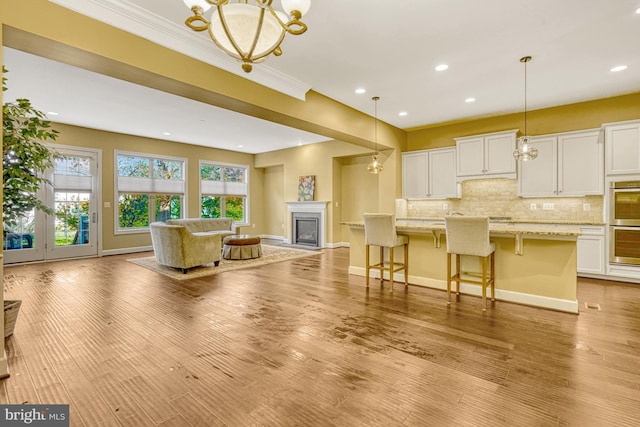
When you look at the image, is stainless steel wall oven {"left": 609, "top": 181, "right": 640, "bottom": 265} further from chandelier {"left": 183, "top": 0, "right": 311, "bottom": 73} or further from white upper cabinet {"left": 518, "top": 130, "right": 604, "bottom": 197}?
chandelier {"left": 183, "top": 0, "right": 311, "bottom": 73}

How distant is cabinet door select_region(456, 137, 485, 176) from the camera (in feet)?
19.1

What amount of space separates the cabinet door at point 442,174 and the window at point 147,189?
6945 mm

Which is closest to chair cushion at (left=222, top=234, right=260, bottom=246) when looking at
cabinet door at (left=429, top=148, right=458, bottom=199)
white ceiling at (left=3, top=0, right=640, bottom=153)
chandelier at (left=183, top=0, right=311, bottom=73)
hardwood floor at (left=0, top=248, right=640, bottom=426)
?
hardwood floor at (left=0, top=248, right=640, bottom=426)

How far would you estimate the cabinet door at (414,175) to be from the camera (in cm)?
670

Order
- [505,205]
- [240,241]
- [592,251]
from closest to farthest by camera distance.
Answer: [592,251] < [505,205] < [240,241]

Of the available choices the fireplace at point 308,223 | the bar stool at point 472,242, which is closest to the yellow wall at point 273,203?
the fireplace at point 308,223

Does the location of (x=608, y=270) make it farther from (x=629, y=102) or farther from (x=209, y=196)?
(x=209, y=196)

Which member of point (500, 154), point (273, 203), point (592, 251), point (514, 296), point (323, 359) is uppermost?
point (500, 154)

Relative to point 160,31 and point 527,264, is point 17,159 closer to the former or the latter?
point 160,31

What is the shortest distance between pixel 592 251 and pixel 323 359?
5.03 metres

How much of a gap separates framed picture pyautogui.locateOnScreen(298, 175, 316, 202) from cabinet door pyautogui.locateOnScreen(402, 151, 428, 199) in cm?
295

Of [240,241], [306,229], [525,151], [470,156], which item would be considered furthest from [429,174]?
[240,241]

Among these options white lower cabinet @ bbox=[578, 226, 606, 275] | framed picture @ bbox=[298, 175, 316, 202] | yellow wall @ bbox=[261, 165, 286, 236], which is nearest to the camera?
white lower cabinet @ bbox=[578, 226, 606, 275]

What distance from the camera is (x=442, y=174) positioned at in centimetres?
645
